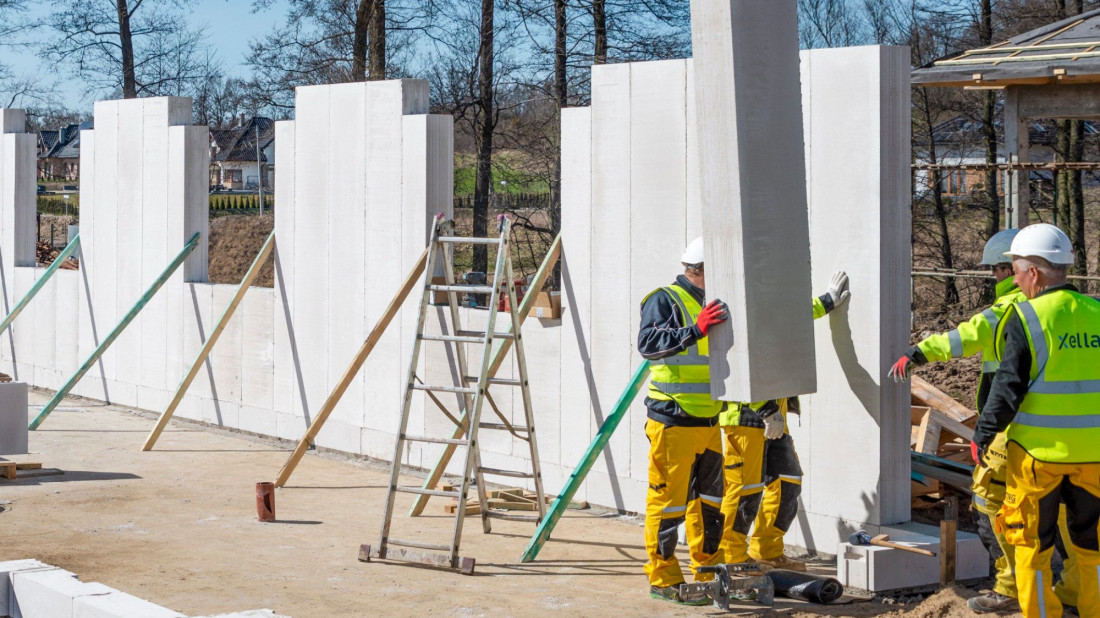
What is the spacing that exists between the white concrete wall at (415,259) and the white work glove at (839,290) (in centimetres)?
6

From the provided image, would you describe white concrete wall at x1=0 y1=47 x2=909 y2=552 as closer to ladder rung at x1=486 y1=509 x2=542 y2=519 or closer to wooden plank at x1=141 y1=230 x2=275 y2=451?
wooden plank at x1=141 y1=230 x2=275 y2=451

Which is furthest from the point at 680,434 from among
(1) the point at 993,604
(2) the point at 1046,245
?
(2) the point at 1046,245

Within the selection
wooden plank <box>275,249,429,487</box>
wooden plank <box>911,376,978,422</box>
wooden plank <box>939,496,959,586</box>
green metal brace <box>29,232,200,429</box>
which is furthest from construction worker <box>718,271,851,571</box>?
green metal brace <box>29,232,200,429</box>

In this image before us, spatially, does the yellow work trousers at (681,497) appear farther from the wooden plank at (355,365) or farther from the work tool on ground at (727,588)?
the wooden plank at (355,365)

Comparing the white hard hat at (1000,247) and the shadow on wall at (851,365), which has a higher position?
the white hard hat at (1000,247)

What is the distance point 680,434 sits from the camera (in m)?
7.29

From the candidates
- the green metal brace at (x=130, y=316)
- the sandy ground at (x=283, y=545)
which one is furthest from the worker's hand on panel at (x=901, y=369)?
the green metal brace at (x=130, y=316)

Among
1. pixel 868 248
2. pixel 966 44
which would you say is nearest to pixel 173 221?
pixel 868 248

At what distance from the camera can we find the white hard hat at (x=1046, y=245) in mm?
6277

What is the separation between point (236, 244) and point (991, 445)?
35.9 m

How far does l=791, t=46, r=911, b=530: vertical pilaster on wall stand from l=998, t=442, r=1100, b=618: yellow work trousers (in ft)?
5.16

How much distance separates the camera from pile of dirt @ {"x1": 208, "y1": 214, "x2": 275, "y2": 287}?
1495 inches

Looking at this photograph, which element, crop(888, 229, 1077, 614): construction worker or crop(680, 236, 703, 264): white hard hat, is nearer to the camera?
crop(888, 229, 1077, 614): construction worker

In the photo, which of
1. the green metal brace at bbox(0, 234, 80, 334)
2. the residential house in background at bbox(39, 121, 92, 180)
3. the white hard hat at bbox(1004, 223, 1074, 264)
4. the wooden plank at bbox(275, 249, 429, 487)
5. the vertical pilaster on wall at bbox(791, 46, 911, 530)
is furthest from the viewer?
the residential house in background at bbox(39, 121, 92, 180)
